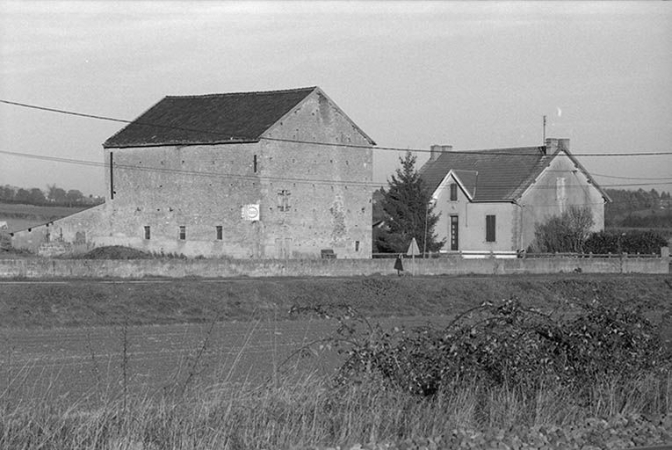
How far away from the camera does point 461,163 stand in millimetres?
82750

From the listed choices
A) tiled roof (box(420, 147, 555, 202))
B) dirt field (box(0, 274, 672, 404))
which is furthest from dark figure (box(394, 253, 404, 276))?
tiled roof (box(420, 147, 555, 202))

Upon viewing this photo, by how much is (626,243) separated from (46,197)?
7180 centimetres

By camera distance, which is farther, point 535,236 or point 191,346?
point 535,236

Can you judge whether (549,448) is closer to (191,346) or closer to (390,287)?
(191,346)

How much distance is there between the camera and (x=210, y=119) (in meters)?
65.5

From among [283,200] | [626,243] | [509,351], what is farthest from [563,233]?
[509,351]

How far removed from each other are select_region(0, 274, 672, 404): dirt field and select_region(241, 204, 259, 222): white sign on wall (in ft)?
58.8

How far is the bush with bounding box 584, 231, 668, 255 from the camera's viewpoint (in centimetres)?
7200

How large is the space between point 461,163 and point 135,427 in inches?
2909

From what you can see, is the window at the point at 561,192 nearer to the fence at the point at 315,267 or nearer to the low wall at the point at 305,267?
the fence at the point at 315,267

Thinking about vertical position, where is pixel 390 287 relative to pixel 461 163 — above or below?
below

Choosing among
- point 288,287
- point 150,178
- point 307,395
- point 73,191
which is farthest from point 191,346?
point 73,191

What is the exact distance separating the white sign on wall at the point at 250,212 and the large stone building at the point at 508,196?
1937cm

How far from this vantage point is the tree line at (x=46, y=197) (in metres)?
101
